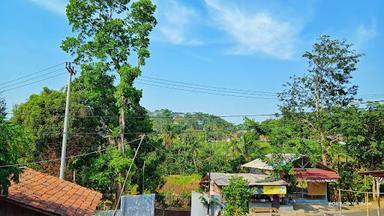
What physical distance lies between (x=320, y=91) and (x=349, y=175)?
878cm

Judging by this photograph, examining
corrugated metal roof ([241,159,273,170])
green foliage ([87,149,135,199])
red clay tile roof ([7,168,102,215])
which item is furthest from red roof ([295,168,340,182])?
red clay tile roof ([7,168,102,215])

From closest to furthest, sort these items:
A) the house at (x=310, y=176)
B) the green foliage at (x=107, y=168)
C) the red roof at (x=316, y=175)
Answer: the green foliage at (x=107, y=168)
the red roof at (x=316, y=175)
the house at (x=310, y=176)

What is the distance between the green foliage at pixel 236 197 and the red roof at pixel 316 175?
799cm

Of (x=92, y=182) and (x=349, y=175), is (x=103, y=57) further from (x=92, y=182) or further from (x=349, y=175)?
(x=349, y=175)

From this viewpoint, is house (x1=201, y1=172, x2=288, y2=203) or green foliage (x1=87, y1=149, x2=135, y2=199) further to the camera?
house (x1=201, y1=172, x2=288, y2=203)

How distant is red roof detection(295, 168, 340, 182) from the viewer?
3133 centimetres

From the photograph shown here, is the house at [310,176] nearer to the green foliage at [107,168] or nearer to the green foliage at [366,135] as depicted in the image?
the green foliage at [366,135]

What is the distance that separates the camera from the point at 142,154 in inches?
1048

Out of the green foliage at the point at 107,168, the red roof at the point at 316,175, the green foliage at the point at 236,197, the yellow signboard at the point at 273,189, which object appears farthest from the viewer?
the red roof at the point at 316,175

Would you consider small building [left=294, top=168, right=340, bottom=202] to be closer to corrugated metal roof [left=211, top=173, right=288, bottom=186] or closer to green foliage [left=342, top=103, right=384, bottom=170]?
green foliage [left=342, top=103, right=384, bottom=170]

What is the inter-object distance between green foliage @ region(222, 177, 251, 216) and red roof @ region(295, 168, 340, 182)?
7989 mm

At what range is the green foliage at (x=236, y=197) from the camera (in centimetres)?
2414

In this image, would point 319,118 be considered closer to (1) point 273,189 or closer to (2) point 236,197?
(1) point 273,189

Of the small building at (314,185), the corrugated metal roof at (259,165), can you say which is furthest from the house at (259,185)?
the small building at (314,185)
